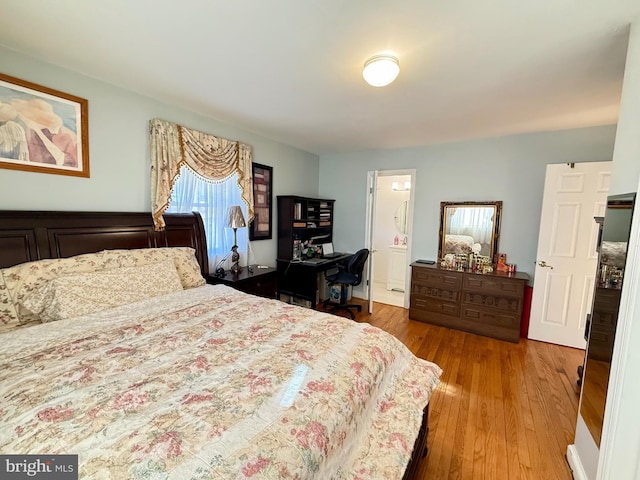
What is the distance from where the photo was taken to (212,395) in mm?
975

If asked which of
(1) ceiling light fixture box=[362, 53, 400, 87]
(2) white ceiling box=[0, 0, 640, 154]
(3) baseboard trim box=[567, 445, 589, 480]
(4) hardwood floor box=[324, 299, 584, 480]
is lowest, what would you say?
(4) hardwood floor box=[324, 299, 584, 480]

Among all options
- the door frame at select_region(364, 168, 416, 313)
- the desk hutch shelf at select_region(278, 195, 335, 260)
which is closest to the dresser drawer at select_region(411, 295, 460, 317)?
the door frame at select_region(364, 168, 416, 313)

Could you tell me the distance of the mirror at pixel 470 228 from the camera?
135 inches

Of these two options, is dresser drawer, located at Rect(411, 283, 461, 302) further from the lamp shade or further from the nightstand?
the lamp shade

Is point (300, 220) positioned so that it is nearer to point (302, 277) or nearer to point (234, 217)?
point (302, 277)

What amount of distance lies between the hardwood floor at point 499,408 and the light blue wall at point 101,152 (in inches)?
117

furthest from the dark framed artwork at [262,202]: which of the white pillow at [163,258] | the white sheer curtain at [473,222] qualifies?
the white sheer curtain at [473,222]

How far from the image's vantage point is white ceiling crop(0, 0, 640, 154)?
131cm

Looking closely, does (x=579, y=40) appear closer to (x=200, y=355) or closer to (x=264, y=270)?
(x=200, y=355)

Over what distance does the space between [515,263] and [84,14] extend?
4.44 metres

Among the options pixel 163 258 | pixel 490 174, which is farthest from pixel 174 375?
pixel 490 174

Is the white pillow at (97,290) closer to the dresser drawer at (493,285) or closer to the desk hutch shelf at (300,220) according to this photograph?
the desk hutch shelf at (300,220)

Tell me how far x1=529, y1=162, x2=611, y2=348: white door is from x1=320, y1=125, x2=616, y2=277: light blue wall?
260 millimetres

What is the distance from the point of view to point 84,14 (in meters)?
1.38
